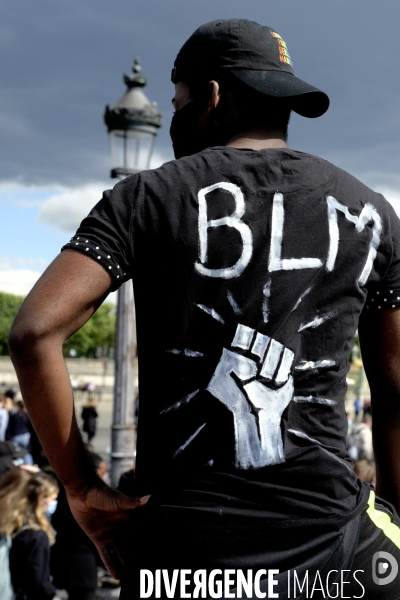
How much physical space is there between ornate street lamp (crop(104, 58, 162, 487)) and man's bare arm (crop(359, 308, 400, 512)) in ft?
21.9

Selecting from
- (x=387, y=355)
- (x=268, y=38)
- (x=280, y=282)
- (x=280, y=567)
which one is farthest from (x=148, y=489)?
(x=268, y=38)

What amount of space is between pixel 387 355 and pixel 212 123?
721 mm

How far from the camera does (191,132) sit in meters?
2.19

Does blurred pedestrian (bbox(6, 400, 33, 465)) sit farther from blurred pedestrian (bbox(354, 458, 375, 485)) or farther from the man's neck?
the man's neck

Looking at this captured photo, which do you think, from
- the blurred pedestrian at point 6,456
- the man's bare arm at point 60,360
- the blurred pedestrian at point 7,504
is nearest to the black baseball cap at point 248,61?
the man's bare arm at point 60,360

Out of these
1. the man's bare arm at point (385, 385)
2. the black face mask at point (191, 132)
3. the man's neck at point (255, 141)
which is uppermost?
the black face mask at point (191, 132)

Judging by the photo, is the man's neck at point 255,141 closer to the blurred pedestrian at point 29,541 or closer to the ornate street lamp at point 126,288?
the blurred pedestrian at point 29,541

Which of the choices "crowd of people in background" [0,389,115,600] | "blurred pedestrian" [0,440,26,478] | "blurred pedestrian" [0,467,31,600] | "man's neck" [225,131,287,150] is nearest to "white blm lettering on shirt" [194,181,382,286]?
"man's neck" [225,131,287,150]

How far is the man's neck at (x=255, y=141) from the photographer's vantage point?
6.81ft

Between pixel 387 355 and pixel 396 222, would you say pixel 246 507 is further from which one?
pixel 396 222

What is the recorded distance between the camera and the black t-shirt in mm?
1839

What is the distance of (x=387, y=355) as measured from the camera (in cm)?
214

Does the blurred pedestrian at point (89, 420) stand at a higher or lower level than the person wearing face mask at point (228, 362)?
lower

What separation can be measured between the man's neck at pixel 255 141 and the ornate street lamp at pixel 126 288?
660 centimetres
